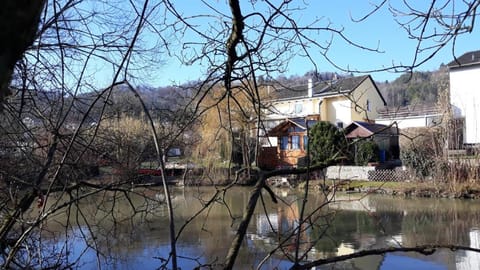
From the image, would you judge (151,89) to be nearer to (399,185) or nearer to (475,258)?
(475,258)

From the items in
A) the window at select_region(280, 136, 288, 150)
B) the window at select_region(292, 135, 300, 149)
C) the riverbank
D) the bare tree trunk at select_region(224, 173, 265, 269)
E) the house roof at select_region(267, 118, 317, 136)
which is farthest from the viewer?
the window at select_region(280, 136, 288, 150)

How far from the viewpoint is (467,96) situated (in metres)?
17.8

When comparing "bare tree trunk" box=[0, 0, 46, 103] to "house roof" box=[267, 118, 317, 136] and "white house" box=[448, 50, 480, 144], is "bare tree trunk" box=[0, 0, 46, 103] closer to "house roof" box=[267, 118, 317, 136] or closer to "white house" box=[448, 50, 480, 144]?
"house roof" box=[267, 118, 317, 136]

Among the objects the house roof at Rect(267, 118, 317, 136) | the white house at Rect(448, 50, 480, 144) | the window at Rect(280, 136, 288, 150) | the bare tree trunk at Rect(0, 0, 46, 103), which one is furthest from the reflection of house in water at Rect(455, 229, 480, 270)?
the window at Rect(280, 136, 288, 150)

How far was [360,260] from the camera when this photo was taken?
707 cm

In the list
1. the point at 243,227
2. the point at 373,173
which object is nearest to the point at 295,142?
the point at 373,173

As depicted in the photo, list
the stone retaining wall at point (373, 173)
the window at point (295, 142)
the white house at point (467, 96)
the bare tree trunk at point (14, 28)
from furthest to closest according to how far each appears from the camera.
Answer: the window at point (295, 142) → the white house at point (467, 96) → the stone retaining wall at point (373, 173) → the bare tree trunk at point (14, 28)

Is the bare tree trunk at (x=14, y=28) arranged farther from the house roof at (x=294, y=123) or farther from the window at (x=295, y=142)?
the window at (x=295, y=142)

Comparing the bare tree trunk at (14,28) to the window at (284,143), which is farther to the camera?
the window at (284,143)

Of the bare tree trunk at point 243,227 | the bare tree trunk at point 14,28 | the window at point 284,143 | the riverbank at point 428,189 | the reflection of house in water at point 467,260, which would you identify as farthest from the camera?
the window at point 284,143

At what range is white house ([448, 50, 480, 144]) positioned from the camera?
1712 cm

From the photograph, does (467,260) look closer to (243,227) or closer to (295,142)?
(243,227)

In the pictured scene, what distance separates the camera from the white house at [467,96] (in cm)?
1712

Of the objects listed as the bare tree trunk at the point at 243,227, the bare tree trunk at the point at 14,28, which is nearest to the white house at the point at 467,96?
the bare tree trunk at the point at 243,227
